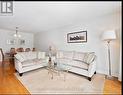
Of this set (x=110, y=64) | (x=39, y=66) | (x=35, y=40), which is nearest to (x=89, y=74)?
(x=110, y=64)

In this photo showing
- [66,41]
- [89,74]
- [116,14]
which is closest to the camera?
[89,74]

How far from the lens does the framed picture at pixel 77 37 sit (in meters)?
4.00

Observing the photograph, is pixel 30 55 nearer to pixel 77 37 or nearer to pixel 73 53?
pixel 73 53

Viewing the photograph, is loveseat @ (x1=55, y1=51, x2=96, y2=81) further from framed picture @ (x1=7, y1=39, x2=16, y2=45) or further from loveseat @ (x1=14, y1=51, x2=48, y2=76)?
framed picture @ (x1=7, y1=39, x2=16, y2=45)

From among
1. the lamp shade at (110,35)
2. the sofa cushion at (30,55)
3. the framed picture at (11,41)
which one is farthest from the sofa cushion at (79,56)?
the framed picture at (11,41)

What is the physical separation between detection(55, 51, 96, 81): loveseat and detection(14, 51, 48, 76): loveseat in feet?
2.79

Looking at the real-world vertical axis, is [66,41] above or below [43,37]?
below

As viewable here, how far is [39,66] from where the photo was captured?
3.92 metres

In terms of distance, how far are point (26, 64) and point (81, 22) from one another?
295 centimetres

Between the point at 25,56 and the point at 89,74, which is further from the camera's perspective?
the point at 25,56

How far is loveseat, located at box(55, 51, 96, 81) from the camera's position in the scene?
2.87 m

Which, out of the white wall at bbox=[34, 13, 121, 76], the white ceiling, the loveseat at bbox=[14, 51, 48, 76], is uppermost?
the white ceiling

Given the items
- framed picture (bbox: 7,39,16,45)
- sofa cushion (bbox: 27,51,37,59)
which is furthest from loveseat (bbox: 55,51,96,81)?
framed picture (bbox: 7,39,16,45)

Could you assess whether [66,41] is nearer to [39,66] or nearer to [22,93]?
[39,66]
